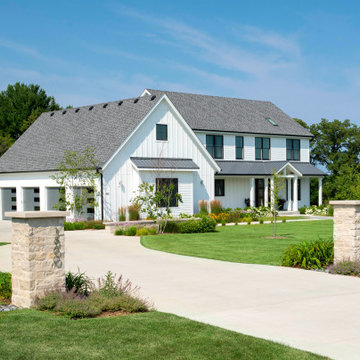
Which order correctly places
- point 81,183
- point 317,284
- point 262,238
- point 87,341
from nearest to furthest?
point 87,341
point 317,284
point 262,238
point 81,183

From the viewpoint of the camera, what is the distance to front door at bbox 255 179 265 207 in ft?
141

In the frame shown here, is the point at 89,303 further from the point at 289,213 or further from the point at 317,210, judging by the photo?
the point at 317,210

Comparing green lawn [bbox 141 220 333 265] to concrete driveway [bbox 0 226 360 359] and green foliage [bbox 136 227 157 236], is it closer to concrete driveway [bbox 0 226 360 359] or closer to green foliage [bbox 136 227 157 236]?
concrete driveway [bbox 0 226 360 359]

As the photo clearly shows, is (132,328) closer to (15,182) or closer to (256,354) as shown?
(256,354)

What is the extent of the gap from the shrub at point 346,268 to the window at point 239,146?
28775 millimetres

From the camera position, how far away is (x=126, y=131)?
110 feet

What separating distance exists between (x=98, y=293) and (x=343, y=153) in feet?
183

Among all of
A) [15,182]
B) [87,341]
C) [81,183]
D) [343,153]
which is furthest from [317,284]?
[343,153]

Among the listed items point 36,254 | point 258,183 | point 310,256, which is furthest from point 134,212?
point 36,254

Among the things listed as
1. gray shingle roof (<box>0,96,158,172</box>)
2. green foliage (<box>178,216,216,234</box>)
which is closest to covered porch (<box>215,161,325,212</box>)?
gray shingle roof (<box>0,96,158,172</box>)

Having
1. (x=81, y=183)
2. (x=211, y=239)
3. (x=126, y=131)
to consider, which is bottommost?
(x=211, y=239)

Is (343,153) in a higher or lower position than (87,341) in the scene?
higher

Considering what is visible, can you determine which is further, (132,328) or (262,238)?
(262,238)

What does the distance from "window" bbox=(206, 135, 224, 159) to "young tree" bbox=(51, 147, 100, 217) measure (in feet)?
34.1
